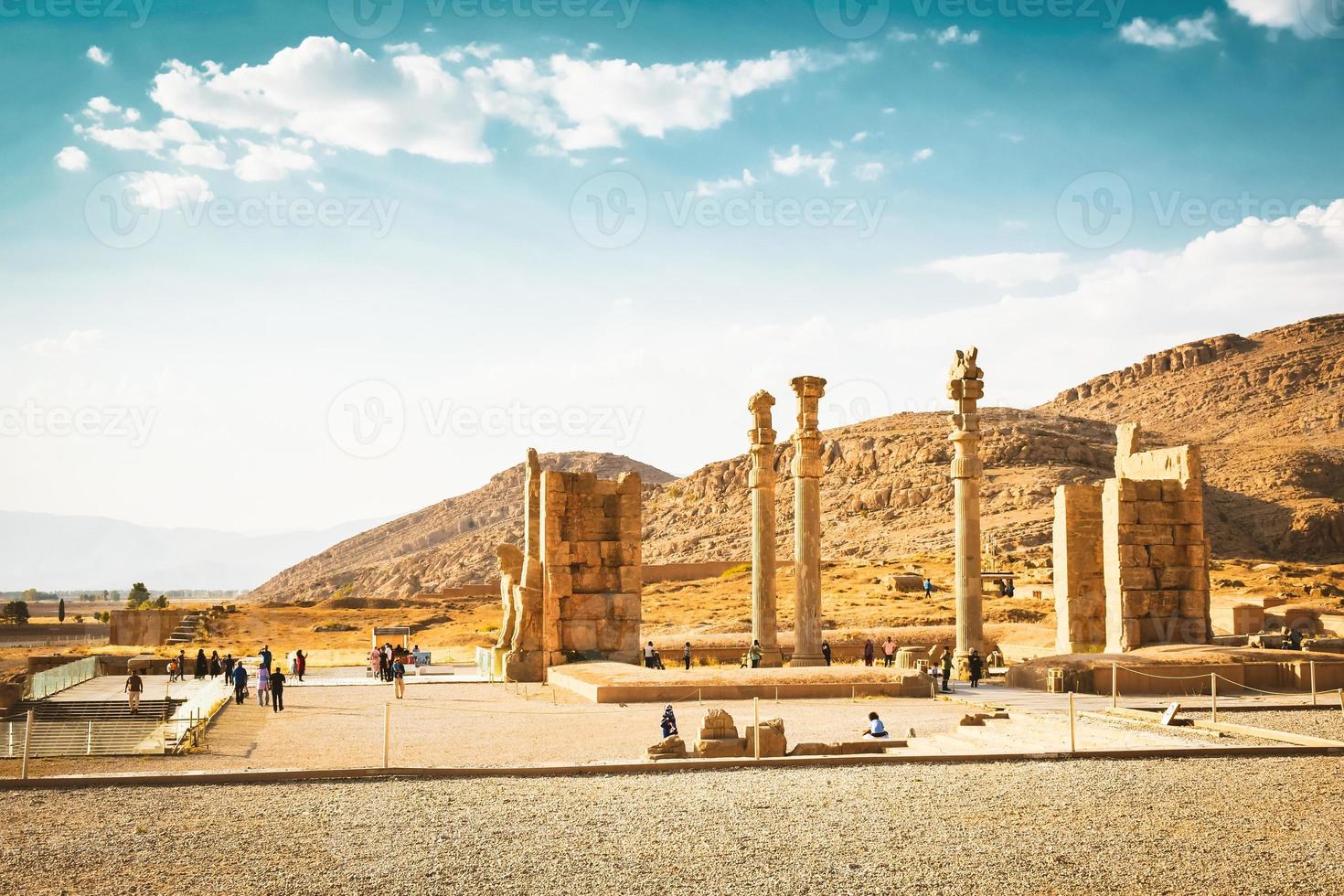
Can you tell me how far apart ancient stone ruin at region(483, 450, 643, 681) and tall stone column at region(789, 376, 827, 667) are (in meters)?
3.64

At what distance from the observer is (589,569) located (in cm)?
2659

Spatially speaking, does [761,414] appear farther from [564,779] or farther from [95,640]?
[95,640]

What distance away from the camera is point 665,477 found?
17375cm

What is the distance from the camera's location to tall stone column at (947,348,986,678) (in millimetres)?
26422

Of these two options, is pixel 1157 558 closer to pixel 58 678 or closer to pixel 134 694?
pixel 134 694

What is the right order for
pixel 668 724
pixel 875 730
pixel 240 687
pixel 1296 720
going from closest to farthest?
pixel 875 730 < pixel 668 724 < pixel 1296 720 < pixel 240 687

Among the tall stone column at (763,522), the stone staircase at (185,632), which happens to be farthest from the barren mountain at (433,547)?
the tall stone column at (763,522)

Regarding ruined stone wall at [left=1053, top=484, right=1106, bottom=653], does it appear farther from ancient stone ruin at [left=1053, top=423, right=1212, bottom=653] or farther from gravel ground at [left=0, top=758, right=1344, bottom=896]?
gravel ground at [left=0, top=758, right=1344, bottom=896]

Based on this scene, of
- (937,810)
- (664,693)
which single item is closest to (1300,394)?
(664,693)

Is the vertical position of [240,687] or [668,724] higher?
[668,724]

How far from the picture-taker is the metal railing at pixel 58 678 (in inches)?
854

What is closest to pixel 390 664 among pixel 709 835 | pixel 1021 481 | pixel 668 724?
pixel 668 724

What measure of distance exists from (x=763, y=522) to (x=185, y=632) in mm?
30411

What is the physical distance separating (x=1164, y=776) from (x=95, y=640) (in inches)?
1976
